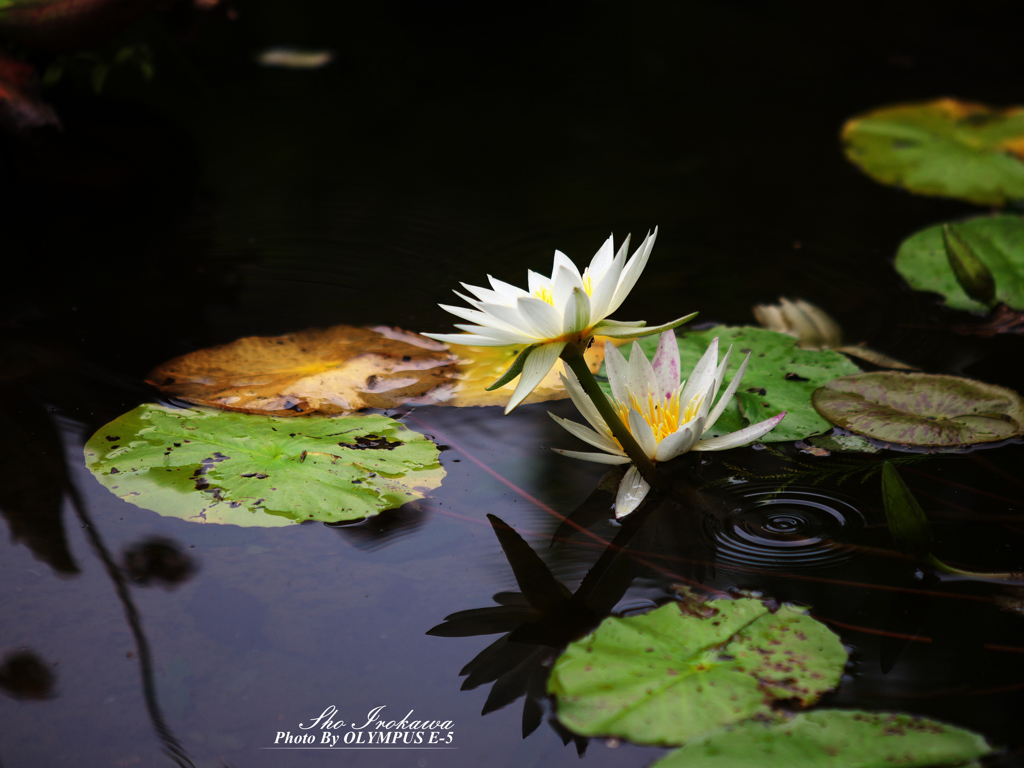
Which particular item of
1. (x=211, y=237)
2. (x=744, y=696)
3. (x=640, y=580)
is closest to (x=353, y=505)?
(x=640, y=580)

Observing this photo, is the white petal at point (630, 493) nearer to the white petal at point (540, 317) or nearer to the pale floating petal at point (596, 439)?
the pale floating petal at point (596, 439)

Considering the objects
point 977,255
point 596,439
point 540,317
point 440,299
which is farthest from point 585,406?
point 977,255

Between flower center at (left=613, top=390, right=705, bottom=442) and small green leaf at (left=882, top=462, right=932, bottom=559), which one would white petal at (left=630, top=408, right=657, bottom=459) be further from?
small green leaf at (left=882, top=462, right=932, bottom=559)

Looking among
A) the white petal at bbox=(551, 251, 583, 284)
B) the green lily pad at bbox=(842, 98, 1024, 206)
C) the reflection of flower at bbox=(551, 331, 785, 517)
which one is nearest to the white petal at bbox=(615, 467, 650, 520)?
the reflection of flower at bbox=(551, 331, 785, 517)

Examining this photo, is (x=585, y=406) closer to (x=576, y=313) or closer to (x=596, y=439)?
(x=596, y=439)

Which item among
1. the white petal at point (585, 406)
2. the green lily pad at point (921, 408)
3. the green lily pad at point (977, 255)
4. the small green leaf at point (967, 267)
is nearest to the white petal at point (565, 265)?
the white petal at point (585, 406)

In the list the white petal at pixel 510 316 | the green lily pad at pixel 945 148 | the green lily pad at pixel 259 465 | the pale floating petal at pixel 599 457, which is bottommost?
the green lily pad at pixel 259 465

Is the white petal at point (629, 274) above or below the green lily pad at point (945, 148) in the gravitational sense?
below
